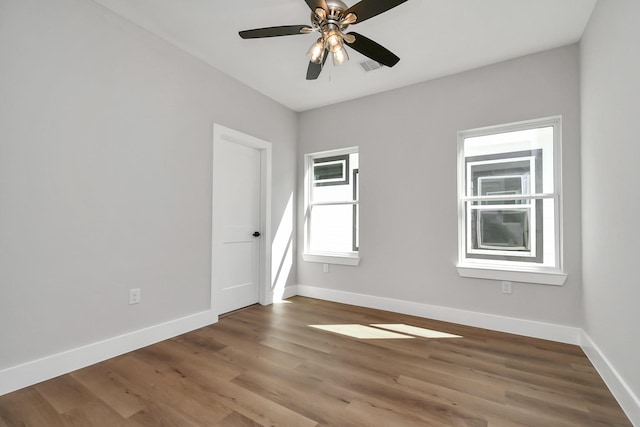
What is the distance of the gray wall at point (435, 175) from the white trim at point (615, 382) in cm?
39

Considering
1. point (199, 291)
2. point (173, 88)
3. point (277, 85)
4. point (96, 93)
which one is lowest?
point (199, 291)

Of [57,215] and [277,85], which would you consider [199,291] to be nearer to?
[57,215]

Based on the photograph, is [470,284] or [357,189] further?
[357,189]

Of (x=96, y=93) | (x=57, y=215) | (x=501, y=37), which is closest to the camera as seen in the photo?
(x=57, y=215)

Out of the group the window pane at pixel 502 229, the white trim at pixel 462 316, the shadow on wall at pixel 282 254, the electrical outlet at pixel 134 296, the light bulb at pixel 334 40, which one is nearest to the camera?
the light bulb at pixel 334 40

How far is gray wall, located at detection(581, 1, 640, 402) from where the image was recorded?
158 centimetres

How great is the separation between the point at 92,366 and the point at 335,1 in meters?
3.07

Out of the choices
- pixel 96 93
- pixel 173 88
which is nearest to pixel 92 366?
pixel 96 93

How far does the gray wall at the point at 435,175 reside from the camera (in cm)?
267

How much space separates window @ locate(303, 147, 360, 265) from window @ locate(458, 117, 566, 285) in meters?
1.35

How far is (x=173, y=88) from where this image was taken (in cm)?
277

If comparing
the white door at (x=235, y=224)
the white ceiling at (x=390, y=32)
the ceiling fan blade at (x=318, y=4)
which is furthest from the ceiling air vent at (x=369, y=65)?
the white door at (x=235, y=224)

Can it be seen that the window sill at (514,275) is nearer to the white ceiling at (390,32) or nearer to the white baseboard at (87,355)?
the white ceiling at (390,32)

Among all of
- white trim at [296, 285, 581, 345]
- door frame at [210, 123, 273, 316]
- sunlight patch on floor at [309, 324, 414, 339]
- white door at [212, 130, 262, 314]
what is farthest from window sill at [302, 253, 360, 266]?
sunlight patch on floor at [309, 324, 414, 339]
